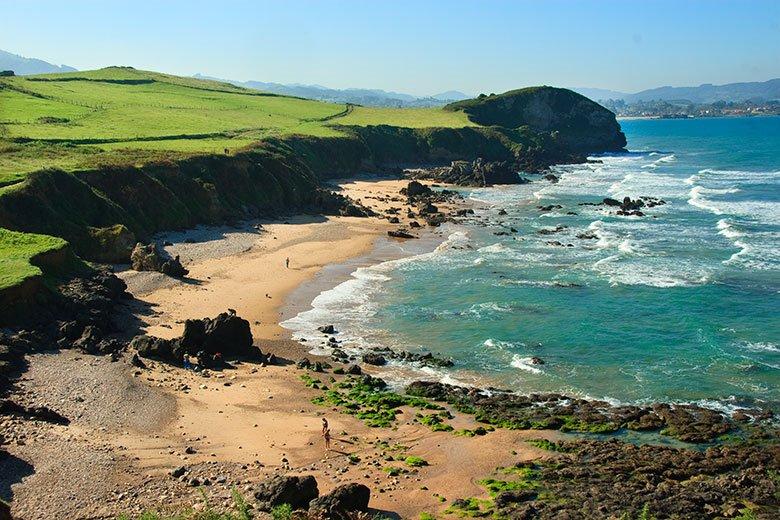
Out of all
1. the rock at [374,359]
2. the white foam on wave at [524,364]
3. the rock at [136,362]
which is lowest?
the white foam on wave at [524,364]

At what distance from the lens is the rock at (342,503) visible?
75.3ft

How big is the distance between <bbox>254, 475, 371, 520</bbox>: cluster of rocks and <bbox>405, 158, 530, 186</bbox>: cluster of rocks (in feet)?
306

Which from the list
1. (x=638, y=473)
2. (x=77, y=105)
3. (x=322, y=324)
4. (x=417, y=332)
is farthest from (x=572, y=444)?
(x=77, y=105)

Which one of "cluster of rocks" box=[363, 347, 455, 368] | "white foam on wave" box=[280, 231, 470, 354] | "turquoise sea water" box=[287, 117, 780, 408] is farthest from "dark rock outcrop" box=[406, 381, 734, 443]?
"white foam on wave" box=[280, 231, 470, 354]

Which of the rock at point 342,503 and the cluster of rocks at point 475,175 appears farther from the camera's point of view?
the cluster of rocks at point 475,175

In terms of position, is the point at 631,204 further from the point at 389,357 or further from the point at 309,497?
the point at 309,497

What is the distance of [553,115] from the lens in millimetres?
171500

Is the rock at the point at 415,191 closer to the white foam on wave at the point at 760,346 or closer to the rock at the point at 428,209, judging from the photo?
the rock at the point at 428,209

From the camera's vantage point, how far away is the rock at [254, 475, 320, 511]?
23.9 metres

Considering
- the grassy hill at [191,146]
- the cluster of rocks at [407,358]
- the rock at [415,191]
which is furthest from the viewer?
the rock at [415,191]

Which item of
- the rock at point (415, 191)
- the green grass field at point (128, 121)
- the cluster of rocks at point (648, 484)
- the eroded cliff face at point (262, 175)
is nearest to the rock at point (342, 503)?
the cluster of rocks at point (648, 484)

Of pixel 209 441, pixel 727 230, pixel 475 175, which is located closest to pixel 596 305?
pixel 209 441

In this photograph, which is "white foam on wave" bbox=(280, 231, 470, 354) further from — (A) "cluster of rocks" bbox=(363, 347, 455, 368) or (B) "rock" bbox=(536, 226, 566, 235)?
(B) "rock" bbox=(536, 226, 566, 235)

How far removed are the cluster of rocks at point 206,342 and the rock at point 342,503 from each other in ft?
55.5
